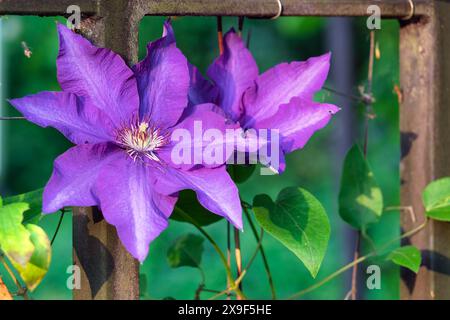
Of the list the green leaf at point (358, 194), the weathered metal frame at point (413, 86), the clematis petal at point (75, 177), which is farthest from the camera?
the green leaf at point (358, 194)

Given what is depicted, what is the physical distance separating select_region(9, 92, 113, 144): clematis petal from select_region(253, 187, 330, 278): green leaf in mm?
209

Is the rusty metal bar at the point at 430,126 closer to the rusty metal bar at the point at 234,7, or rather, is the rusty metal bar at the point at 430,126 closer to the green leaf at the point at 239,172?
the rusty metal bar at the point at 234,7

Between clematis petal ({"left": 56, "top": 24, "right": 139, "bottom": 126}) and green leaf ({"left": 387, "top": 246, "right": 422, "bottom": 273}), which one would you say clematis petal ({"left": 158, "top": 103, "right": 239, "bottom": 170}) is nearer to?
clematis petal ({"left": 56, "top": 24, "right": 139, "bottom": 126})

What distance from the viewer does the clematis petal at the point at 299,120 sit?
2.72ft

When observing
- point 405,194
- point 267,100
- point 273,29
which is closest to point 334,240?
point 273,29

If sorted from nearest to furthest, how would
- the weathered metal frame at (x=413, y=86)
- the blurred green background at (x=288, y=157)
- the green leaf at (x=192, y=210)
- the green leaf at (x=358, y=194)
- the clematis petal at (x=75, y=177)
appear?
the clematis petal at (x=75, y=177) → the weathered metal frame at (x=413, y=86) → the green leaf at (x=192, y=210) → the green leaf at (x=358, y=194) → the blurred green background at (x=288, y=157)

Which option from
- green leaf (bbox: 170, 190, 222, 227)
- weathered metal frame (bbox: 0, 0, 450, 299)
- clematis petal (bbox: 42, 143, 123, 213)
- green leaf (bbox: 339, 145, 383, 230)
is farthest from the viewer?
green leaf (bbox: 339, 145, 383, 230)

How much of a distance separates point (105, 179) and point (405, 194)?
1.82ft

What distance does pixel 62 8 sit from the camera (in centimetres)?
79

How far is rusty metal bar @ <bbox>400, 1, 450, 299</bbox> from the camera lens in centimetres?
106

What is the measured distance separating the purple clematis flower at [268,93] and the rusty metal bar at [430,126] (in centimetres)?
26

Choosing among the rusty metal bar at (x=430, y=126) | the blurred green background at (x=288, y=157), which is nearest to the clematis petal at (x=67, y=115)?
the rusty metal bar at (x=430, y=126)

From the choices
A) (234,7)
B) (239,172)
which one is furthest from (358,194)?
(234,7)

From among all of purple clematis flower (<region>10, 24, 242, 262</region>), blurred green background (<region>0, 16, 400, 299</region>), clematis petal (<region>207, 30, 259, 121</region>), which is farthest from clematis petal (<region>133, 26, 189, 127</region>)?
blurred green background (<region>0, 16, 400, 299</region>)
